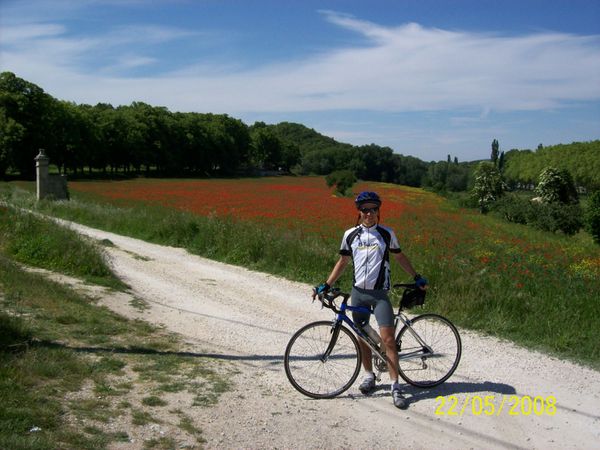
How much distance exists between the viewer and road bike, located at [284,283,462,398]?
5824 mm

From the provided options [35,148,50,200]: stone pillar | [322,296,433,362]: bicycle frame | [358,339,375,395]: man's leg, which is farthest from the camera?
[35,148,50,200]: stone pillar

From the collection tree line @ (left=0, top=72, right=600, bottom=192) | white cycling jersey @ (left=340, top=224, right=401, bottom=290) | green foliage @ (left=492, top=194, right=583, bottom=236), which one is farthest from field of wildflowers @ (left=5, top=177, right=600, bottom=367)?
tree line @ (left=0, top=72, right=600, bottom=192)

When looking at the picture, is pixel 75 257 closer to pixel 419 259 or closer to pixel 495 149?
pixel 419 259

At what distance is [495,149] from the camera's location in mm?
145250

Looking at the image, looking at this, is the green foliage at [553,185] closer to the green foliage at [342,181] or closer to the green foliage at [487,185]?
the green foliage at [487,185]

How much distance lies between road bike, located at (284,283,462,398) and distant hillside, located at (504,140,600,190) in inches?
3760

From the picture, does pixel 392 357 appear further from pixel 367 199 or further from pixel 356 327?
pixel 367 199

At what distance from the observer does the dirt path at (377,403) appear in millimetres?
4879

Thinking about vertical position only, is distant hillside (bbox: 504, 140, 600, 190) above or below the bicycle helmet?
above

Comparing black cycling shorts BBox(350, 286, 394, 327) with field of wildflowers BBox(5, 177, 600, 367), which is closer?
black cycling shorts BBox(350, 286, 394, 327)

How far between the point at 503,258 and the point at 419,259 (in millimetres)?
2200

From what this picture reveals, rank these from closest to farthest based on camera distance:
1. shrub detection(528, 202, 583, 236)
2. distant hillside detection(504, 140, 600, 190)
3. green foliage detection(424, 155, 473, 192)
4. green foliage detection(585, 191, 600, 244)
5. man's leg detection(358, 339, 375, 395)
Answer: man's leg detection(358, 339, 375, 395) → green foliage detection(585, 191, 600, 244) → shrub detection(528, 202, 583, 236) → distant hillside detection(504, 140, 600, 190) → green foliage detection(424, 155, 473, 192)

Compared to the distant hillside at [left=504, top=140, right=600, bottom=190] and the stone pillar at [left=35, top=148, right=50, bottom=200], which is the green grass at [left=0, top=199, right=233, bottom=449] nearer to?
the stone pillar at [left=35, top=148, right=50, bottom=200]
